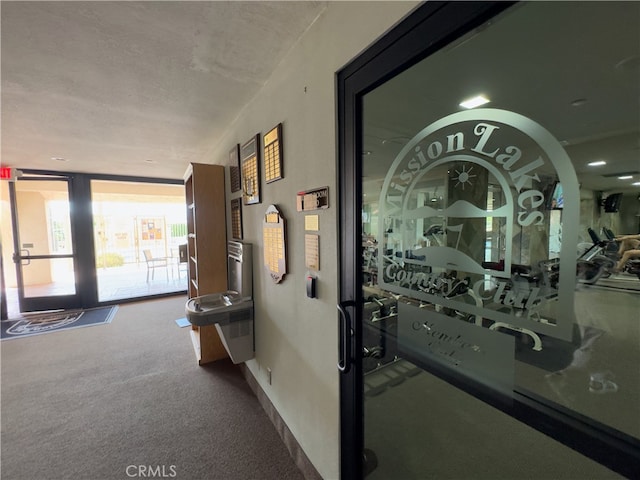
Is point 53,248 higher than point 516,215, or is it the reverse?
point 516,215

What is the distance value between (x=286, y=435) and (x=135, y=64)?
281 centimetres

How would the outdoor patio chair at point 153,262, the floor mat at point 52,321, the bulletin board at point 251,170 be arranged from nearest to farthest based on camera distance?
the bulletin board at point 251,170, the floor mat at point 52,321, the outdoor patio chair at point 153,262

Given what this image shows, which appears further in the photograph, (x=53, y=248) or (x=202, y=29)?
(x=53, y=248)

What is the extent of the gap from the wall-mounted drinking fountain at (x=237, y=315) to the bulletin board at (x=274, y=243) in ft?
1.39

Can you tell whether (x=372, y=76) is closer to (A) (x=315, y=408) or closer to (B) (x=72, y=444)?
(A) (x=315, y=408)

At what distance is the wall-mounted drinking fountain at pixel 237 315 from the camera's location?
2285 millimetres

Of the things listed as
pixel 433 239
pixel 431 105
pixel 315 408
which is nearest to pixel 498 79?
pixel 431 105

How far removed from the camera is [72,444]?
6.35ft

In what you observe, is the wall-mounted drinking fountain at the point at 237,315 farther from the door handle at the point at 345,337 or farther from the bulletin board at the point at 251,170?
the door handle at the point at 345,337

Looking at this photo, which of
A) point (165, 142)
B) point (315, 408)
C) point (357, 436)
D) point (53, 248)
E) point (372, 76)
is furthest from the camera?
point (53, 248)

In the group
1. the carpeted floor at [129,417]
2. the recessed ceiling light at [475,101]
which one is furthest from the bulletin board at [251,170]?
the carpeted floor at [129,417]

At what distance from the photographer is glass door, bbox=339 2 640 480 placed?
0.65 metres

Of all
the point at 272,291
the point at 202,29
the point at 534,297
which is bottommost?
the point at 272,291

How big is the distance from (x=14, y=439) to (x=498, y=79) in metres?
3.69
